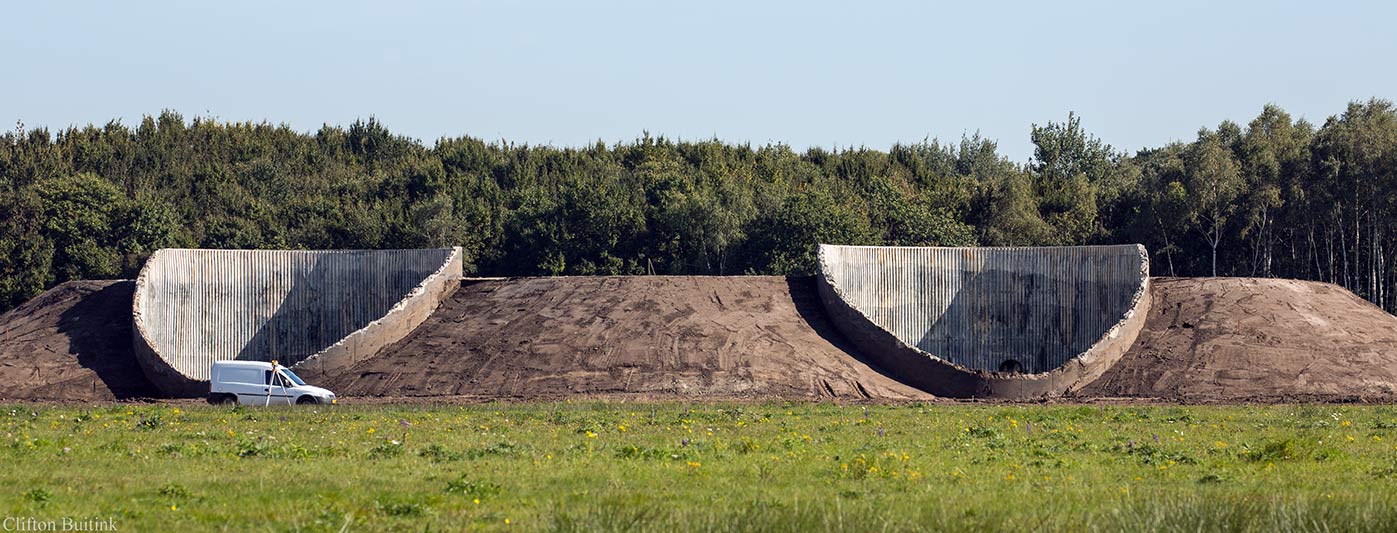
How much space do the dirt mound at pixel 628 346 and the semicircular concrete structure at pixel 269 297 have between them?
262 centimetres

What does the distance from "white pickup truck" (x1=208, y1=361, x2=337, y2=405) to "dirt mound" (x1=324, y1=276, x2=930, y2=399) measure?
3824mm

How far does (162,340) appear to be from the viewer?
164ft

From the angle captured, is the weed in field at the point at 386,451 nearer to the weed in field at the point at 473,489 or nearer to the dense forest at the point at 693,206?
the weed in field at the point at 473,489

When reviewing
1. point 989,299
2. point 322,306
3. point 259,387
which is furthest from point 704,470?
point 322,306

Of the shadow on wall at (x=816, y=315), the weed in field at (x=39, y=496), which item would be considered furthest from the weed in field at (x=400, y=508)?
the shadow on wall at (x=816, y=315)

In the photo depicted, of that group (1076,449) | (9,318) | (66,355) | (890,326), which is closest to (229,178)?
(9,318)

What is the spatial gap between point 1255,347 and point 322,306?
30210 mm

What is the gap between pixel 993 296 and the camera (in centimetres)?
4872

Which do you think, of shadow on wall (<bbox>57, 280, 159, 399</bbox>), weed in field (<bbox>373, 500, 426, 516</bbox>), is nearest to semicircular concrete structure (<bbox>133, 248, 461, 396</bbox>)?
shadow on wall (<bbox>57, 280, 159, 399</bbox>)

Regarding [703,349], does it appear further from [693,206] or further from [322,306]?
[693,206]

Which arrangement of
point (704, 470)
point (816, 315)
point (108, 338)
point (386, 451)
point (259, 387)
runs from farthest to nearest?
point (108, 338) < point (816, 315) < point (259, 387) < point (386, 451) < point (704, 470)

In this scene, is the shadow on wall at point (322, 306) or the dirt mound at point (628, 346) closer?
the dirt mound at point (628, 346)

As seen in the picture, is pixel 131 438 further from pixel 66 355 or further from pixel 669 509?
pixel 66 355

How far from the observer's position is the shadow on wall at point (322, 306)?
166 ft
